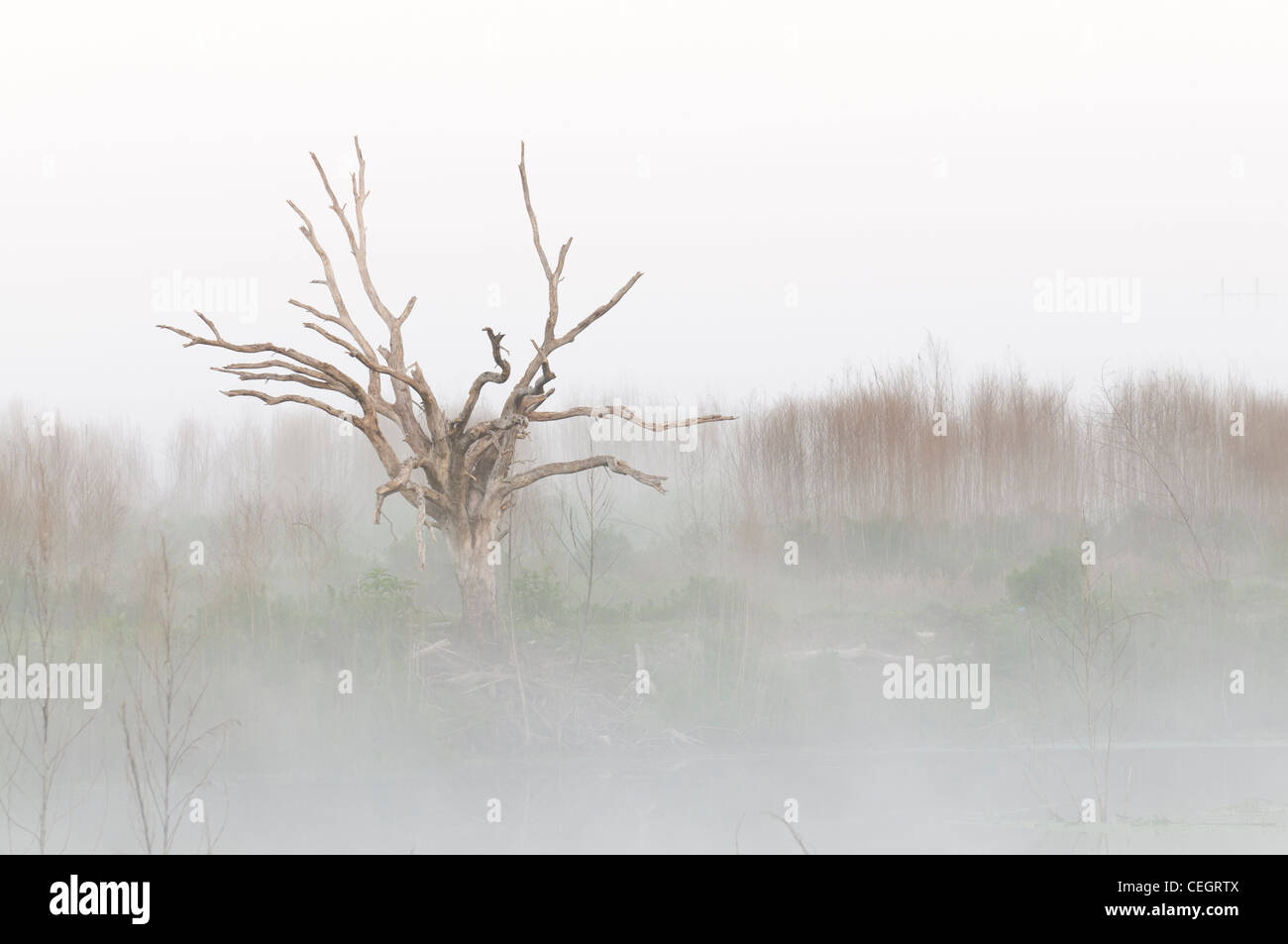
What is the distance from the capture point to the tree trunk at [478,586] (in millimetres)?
11344

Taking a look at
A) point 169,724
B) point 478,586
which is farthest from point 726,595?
point 169,724

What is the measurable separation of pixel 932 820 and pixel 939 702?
105 inches

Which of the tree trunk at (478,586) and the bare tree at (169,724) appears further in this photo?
the tree trunk at (478,586)

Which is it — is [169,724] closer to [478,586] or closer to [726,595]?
[478,586]

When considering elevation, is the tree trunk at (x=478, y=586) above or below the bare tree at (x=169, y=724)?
above

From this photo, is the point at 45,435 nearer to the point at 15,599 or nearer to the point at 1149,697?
the point at 15,599

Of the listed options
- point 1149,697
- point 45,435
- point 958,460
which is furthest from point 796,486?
point 45,435

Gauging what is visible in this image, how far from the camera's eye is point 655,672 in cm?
1148

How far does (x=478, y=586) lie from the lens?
11367mm

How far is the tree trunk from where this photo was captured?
37.2 ft

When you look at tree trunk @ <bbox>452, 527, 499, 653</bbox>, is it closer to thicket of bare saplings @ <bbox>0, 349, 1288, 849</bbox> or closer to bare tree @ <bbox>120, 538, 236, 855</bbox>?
thicket of bare saplings @ <bbox>0, 349, 1288, 849</bbox>

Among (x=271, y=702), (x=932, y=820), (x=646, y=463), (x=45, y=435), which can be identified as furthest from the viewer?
(x=646, y=463)

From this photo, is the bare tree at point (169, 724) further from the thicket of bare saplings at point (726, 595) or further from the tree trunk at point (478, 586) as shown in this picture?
the tree trunk at point (478, 586)

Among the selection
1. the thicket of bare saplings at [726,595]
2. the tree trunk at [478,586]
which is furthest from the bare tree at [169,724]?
the tree trunk at [478,586]
